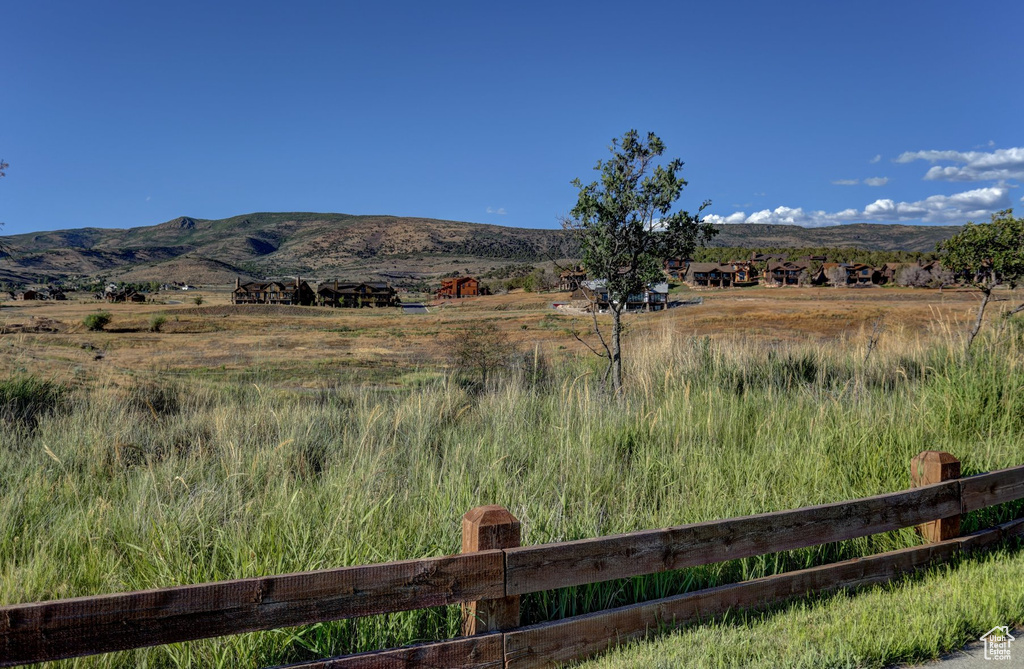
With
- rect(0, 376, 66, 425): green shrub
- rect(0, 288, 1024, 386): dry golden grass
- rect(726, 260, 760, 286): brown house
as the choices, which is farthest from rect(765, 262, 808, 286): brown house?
Answer: rect(0, 376, 66, 425): green shrub

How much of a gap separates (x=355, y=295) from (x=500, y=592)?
8539 centimetres

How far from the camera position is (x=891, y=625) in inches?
156

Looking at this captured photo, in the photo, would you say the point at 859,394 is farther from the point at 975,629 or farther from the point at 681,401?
the point at 975,629

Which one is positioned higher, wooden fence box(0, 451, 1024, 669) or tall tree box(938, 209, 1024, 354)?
tall tree box(938, 209, 1024, 354)

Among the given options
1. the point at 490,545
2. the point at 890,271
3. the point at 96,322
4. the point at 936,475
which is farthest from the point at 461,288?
the point at 490,545

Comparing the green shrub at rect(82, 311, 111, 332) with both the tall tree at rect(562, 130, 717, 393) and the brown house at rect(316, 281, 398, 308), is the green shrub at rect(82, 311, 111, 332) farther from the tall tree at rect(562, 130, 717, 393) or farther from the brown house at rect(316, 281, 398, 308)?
the brown house at rect(316, 281, 398, 308)

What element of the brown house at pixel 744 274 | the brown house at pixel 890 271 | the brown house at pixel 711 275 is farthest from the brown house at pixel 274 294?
the brown house at pixel 890 271

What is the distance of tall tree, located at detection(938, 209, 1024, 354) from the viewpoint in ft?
39.9

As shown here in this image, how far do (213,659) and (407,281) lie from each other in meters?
148

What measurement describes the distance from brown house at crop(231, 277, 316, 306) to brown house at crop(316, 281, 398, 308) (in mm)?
1628

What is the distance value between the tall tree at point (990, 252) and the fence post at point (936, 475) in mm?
8385

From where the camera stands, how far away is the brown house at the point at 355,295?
3369 inches

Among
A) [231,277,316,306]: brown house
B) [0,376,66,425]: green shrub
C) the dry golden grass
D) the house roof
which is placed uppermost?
the house roof

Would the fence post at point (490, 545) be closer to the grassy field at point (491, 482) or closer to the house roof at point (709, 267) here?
the grassy field at point (491, 482)
